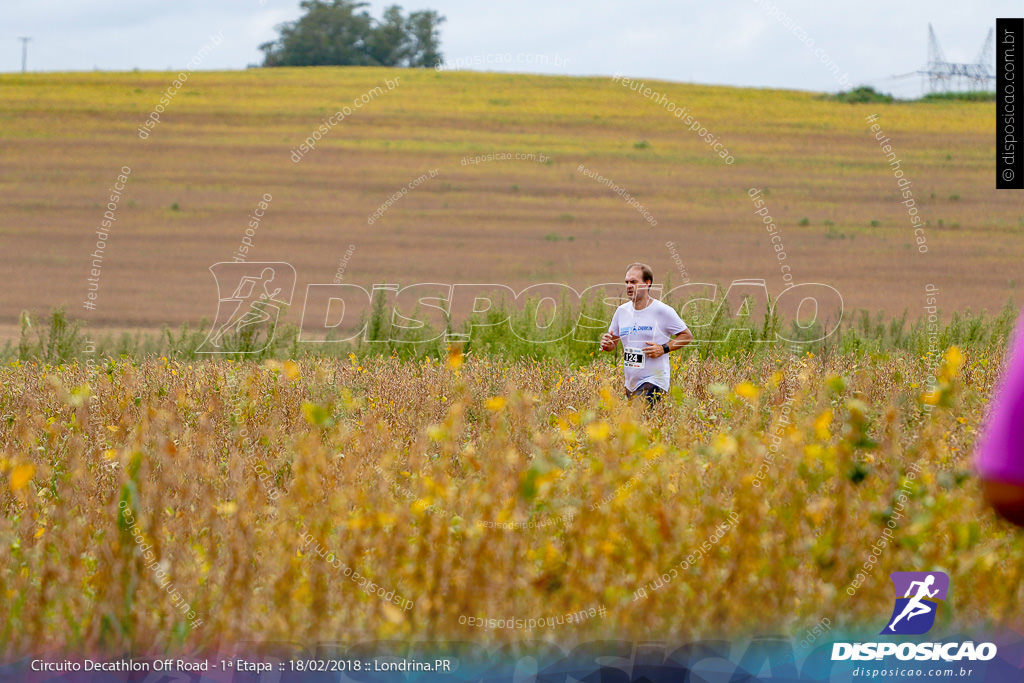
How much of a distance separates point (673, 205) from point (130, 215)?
16314 millimetres

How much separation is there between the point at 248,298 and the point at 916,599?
17.3 meters

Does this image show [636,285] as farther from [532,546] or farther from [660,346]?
[532,546]

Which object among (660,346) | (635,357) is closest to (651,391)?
(635,357)

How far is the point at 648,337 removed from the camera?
6867 mm

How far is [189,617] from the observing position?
11.5ft

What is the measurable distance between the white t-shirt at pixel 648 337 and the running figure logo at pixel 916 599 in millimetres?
3400

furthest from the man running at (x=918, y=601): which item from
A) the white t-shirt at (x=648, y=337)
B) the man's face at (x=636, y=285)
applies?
the man's face at (x=636, y=285)

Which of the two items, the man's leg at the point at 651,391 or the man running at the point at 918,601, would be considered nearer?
the man running at the point at 918,601

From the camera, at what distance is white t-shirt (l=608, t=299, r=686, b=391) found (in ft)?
22.5

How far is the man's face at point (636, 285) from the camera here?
6.80 metres

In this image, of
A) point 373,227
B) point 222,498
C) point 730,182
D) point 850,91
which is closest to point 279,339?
point 222,498

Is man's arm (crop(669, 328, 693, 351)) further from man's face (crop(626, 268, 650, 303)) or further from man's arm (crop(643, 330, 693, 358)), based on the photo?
man's face (crop(626, 268, 650, 303))

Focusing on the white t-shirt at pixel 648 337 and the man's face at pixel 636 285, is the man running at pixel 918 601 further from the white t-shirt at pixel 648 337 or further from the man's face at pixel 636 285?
the man's face at pixel 636 285

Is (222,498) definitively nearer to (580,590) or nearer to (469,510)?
(469,510)
